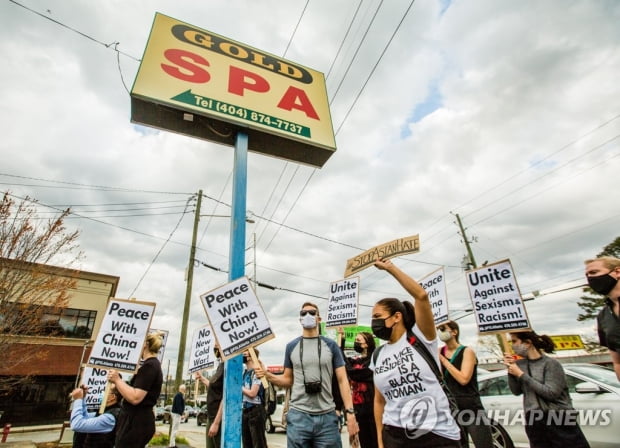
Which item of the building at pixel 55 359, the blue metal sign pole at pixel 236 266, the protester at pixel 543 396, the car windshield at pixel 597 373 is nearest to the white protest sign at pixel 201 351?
the blue metal sign pole at pixel 236 266

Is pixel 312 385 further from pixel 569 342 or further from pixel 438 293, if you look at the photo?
pixel 569 342

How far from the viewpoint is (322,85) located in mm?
6902

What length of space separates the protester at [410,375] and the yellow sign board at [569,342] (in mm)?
42279

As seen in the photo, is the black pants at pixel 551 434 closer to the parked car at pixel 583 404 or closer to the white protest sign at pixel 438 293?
the parked car at pixel 583 404

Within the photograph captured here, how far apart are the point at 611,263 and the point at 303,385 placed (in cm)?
296

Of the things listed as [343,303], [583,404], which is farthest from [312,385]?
[583,404]

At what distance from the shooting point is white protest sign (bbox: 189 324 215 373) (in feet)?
22.2

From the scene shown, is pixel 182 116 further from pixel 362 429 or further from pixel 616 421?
pixel 616 421

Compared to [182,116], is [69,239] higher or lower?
higher

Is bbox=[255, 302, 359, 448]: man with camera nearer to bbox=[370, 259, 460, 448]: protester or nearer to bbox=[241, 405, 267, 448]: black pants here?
bbox=[370, 259, 460, 448]: protester

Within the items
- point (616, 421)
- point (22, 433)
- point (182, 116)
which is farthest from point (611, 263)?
point (22, 433)

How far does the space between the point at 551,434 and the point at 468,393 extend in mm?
786

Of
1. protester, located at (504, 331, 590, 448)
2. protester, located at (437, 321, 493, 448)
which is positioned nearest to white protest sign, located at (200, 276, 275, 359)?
protester, located at (437, 321, 493, 448)

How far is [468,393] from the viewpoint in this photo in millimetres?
3566
